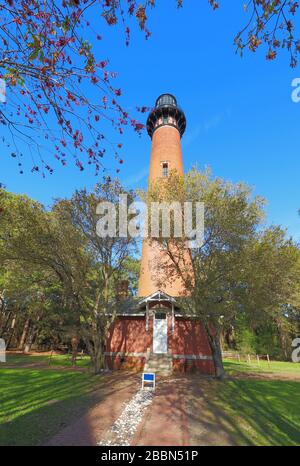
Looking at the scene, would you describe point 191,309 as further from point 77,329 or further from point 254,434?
point 254,434

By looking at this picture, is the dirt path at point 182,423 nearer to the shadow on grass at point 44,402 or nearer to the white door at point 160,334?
the shadow on grass at point 44,402

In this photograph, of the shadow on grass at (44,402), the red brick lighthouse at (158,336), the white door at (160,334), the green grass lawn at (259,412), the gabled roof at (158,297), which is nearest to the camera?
the shadow on grass at (44,402)

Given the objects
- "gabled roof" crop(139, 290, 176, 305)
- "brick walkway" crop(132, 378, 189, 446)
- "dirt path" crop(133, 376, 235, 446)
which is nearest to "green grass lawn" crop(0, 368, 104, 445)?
"brick walkway" crop(132, 378, 189, 446)

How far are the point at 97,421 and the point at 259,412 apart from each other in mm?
4888

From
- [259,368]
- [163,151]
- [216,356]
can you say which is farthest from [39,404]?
[163,151]

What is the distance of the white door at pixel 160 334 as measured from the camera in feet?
59.4

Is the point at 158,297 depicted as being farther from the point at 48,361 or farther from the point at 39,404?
the point at 48,361

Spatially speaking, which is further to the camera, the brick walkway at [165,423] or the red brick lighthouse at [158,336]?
the red brick lighthouse at [158,336]

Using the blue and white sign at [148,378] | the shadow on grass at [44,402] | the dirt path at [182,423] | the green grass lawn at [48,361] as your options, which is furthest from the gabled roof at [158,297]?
the green grass lawn at [48,361]

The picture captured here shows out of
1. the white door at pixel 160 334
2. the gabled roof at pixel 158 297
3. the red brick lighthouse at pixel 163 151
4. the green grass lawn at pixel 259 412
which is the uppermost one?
the red brick lighthouse at pixel 163 151

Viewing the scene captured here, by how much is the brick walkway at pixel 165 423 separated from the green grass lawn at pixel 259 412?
1.12 metres

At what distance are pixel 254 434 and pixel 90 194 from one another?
13506 millimetres

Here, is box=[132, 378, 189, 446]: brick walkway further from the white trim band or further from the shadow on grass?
the white trim band

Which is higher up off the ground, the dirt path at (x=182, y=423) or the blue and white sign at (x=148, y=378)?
the blue and white sign at (x=148, y=378)
